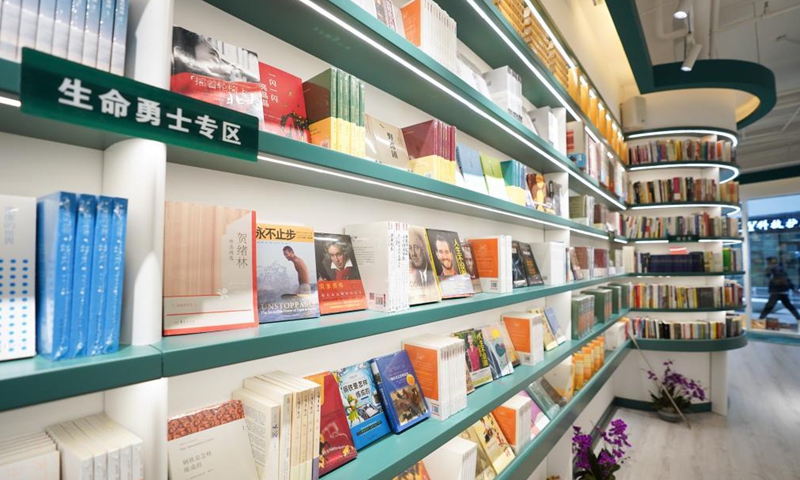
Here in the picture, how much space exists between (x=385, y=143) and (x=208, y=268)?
0.84 metres

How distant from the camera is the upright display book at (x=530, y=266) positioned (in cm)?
244

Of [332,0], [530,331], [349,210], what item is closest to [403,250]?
[349,210]

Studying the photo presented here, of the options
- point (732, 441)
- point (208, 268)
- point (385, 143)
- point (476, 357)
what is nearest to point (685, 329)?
point (732, 441)

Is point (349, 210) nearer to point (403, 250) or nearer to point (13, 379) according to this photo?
point (403, 250)

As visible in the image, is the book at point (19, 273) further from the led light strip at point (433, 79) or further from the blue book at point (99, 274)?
the led light strip at point (433, 79)

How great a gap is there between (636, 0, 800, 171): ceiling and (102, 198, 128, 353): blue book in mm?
5037

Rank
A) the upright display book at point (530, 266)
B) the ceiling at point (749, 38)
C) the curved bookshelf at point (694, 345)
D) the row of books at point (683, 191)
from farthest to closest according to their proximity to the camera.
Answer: the row of books at point (683, 191) < the curved bookshelf at point (694, 345) < the ceiling at point (749, 38) < the upright display book at point (530, 266)

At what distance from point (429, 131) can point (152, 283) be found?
1122mm

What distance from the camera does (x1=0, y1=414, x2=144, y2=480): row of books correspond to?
25.1 inches

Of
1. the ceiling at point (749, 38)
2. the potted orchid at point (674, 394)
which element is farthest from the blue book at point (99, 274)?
the potted orchid at point (674, 394)

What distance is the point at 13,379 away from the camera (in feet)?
1.78

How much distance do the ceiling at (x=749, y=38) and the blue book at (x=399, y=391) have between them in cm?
453

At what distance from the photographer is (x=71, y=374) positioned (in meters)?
0.60

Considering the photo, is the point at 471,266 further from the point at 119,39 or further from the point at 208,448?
the point at 119,39
